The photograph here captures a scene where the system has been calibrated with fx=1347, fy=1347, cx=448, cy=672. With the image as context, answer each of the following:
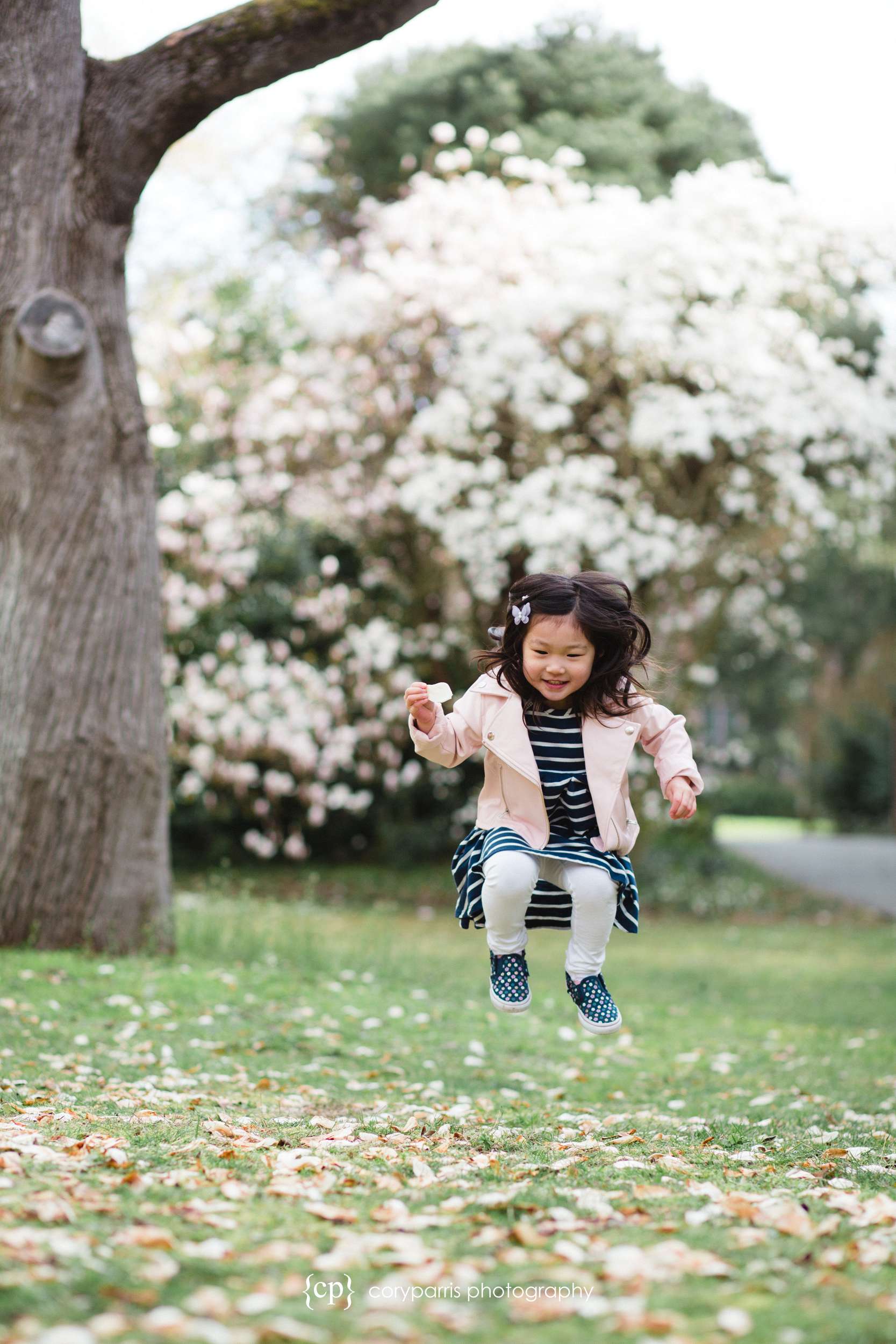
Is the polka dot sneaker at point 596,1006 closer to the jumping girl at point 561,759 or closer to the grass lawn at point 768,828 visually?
the jumping girl at point 561,759

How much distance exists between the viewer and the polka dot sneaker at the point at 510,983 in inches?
169

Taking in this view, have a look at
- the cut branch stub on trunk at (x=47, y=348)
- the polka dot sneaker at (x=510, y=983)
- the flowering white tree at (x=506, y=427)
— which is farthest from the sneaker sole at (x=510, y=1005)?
the flowering white tree at (x=506, y=427)

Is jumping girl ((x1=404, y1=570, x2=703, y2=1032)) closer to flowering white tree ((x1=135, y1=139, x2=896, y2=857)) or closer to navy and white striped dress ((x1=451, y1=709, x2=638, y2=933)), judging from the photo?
navy and white striped dress ((x1=451, y1=709, x2=638, y2=933))

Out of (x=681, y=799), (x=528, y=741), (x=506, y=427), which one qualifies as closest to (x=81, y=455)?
(x=528, y=741)

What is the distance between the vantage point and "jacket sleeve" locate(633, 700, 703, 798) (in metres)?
4.36

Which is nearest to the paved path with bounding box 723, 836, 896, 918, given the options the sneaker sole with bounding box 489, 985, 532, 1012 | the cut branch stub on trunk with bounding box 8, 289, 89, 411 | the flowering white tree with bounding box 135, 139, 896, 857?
the flowering white tree with bounding box 135, 139, 896, 857

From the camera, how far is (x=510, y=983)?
4312 millimetres

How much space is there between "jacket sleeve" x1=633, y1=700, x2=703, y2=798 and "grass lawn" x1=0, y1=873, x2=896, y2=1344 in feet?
3.87

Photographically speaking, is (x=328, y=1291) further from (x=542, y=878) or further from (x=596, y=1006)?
(x=542, y=878)

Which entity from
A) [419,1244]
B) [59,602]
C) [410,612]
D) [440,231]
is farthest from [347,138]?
[419,1244]

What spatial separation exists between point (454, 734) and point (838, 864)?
57.5 ft

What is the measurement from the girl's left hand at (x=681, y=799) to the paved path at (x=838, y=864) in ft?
35.4

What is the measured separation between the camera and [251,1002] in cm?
712

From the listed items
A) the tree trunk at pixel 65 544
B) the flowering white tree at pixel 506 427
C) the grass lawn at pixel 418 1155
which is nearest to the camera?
the grass lawn at pixel 418 1155
